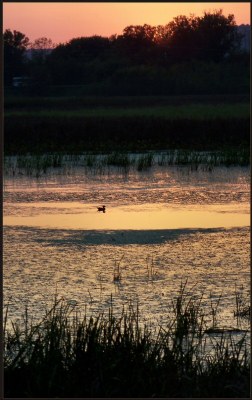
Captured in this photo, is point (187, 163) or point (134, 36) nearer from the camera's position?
point (187, 163)

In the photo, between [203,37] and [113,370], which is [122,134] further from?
[113,370]

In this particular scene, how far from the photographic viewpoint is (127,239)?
8.04 meters

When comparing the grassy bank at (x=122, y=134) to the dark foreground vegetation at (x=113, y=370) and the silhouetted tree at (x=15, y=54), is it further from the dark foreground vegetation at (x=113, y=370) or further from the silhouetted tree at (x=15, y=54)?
the dark foreground vegetation at (x=113, y=370)

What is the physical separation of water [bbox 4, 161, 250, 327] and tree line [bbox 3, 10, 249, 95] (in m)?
19.7

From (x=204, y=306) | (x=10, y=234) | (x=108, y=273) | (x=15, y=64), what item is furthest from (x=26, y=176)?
(x=15, y=64)

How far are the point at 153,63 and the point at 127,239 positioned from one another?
86.7 feet

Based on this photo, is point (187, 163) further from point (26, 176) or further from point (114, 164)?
point (26, 176)

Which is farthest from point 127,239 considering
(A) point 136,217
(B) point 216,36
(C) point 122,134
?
(B) point 216,36

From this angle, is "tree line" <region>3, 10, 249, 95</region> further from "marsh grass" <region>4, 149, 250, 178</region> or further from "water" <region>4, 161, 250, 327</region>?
"water" <region>4, 161, 250, 327</region>

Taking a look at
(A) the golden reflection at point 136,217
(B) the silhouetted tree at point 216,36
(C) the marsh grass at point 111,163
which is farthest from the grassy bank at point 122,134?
(B) the silhouetted tree at point 216,36

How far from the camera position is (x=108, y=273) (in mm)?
6430

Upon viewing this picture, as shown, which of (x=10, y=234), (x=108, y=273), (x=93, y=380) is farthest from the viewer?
(x=10, y=234)

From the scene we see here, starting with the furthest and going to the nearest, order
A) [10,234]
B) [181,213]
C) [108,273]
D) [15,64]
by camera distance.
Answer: [15,64], [181,213], [10,234], [108,273]

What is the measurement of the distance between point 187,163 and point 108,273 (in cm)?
791
